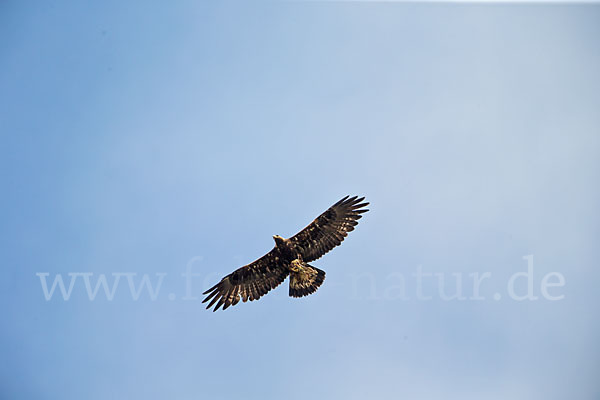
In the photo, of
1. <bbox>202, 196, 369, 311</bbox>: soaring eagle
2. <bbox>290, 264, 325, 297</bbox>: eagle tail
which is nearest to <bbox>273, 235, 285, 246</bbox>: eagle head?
<bbox>202, 196, 369, 311</bbox>: soaring eagle

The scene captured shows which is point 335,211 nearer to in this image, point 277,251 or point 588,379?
point 277,251

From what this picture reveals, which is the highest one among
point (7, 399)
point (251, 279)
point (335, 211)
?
point (335, 211)

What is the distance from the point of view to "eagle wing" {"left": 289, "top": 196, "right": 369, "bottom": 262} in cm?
1145

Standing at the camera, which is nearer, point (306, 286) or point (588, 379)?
point (306, 286)

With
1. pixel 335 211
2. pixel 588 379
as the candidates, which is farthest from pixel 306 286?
pixel 588 379

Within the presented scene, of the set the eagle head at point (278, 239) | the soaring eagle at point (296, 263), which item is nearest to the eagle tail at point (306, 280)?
the soaring eagle at point (296, 263)

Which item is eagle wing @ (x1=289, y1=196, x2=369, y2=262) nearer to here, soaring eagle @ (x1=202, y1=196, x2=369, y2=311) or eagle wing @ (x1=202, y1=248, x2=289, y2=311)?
soaring eagle @ (x1=202, y1=196, x2=369, y2=311)

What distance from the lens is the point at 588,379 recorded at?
18.2 meters

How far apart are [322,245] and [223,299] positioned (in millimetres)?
2630

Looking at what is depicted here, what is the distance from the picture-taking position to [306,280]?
11.4 m

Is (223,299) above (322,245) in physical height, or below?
below

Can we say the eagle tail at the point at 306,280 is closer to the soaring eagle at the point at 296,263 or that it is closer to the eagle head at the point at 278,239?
the soaring eagle at the point at 296,263

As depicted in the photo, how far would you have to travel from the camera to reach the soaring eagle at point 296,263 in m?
11.4

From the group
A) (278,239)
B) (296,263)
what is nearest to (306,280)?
(296,263)
